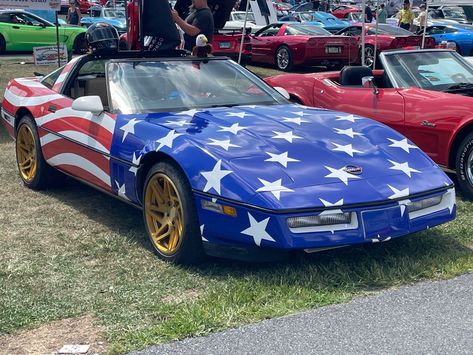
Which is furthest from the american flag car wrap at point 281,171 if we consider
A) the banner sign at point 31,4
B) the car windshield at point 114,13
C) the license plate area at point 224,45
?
the car windshield at point 114,13

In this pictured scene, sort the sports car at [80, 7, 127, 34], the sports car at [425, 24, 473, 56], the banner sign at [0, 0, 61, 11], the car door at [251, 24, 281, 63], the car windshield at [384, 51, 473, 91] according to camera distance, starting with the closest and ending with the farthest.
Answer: the car windshield at [384, 51, 473, 91], the banner sign at [0, 0, 61, 11], the car door at [251, 24, 281, 63], the sports car at [425, 24, 473, 56], the sports car at [80, 7, 127, 34]

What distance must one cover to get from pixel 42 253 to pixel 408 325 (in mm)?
2448

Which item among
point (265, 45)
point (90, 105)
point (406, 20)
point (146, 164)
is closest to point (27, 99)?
point (90, 105)

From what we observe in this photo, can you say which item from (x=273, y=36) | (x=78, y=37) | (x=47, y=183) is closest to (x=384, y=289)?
(x=47, y=183)

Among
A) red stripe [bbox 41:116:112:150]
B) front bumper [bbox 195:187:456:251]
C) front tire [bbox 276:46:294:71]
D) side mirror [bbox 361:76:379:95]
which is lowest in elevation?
front tire [bbox 276:46:294:71]

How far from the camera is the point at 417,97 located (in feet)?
21.8

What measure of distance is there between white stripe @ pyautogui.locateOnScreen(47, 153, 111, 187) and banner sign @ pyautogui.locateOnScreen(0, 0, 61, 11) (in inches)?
213

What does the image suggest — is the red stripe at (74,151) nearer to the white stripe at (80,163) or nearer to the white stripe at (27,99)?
the white stripe at (80,163)

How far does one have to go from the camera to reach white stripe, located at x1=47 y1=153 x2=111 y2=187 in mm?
5250

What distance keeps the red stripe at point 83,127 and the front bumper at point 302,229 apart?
3.92 ft

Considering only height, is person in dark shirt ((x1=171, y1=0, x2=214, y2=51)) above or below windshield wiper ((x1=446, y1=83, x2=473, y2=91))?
above

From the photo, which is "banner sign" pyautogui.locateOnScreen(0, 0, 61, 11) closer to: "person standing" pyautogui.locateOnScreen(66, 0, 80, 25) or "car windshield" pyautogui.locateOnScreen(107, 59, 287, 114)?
"car windshield" pyautogui.locateOnScreen(107, 59, 287, 114)

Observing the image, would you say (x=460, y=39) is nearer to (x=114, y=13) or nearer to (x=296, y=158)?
(x=114, y=13)

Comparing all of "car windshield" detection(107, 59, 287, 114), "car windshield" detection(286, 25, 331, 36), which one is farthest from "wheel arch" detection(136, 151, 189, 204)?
"car windshield" detection(286, 25, 331, 36)
